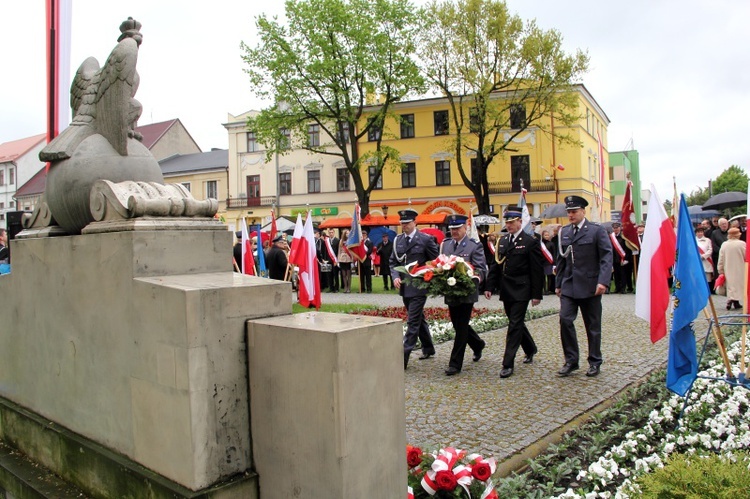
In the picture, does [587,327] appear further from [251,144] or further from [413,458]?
[251,144]

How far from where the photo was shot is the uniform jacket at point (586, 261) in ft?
23.5

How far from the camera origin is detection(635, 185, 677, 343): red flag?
5.55 m

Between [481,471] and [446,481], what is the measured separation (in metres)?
0.21

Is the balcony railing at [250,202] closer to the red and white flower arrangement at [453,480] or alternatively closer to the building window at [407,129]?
the building window at [407,129]

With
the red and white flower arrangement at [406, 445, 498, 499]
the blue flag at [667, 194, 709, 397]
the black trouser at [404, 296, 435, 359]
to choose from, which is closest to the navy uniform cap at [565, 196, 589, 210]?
the black trouser at [404, 296, 435, 359]

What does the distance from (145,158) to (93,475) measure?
2072 mm

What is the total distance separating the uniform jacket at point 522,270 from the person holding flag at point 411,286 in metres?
1.04

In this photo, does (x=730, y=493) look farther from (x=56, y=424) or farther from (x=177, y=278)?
(x=56, y=424)

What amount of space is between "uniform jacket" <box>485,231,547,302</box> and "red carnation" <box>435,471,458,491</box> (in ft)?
14.3

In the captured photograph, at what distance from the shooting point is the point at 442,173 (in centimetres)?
4756

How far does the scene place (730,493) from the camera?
2.75 metres

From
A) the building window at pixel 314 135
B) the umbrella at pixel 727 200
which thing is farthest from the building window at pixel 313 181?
the umbrella at pixel 727 200

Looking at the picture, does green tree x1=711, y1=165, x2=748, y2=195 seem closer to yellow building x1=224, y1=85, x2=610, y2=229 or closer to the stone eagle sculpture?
yellow building x1=224, y1=85, x2=610, y2=229

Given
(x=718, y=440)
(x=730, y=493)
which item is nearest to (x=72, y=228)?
(x=730, y=493)
